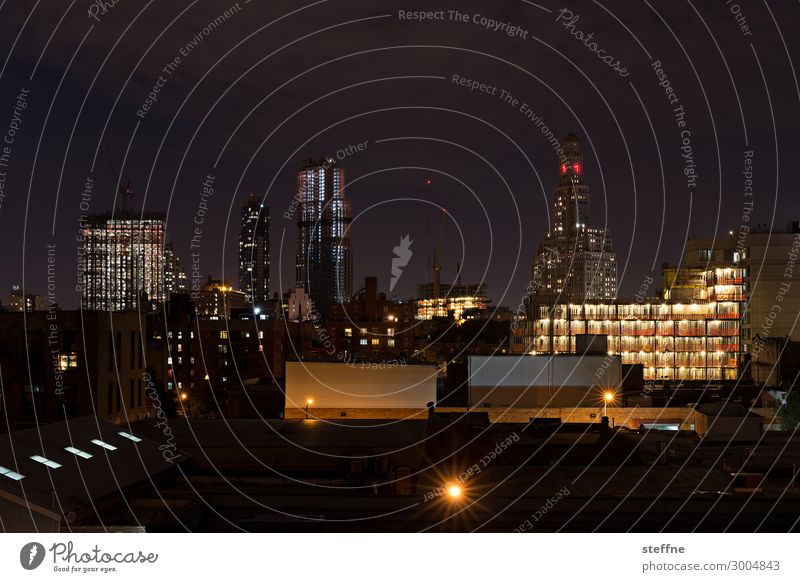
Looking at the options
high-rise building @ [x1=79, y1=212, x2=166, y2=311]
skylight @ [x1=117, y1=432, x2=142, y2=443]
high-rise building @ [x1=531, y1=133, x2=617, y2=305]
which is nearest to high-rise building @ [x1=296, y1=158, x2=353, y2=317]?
high-rise building @ [x1=79, y1=212, x2=166, y2=311]

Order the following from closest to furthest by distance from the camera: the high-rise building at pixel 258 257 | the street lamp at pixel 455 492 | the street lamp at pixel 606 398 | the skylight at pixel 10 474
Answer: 1. the skylight at pixel 10 474
2. the street lamp at pixel 455 492
3. the street lamp at pixel 606 398
4. the high-rise building at pixel 258 257

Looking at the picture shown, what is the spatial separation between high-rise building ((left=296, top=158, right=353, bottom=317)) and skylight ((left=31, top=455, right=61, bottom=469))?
7914 centimetres

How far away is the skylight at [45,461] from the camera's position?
910 cm

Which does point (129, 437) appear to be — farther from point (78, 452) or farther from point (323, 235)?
point (323, 235)

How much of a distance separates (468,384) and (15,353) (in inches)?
536

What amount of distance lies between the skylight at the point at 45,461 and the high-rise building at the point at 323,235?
260 ft

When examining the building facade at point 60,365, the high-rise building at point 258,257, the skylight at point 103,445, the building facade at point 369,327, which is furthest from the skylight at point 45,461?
the high-rise building at point 258,257

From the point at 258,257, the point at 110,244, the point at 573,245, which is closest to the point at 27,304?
the point at 110,244

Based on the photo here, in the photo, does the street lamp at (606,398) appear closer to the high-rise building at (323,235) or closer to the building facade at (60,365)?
the building facade at (60,365)

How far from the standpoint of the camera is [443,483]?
1058cm

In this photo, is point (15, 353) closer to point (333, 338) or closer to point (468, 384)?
point (468, 384)

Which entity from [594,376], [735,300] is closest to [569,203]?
[735,300]

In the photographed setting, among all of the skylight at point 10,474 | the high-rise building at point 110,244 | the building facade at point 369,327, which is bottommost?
the building facade at point 369,327

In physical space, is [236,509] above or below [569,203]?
below
